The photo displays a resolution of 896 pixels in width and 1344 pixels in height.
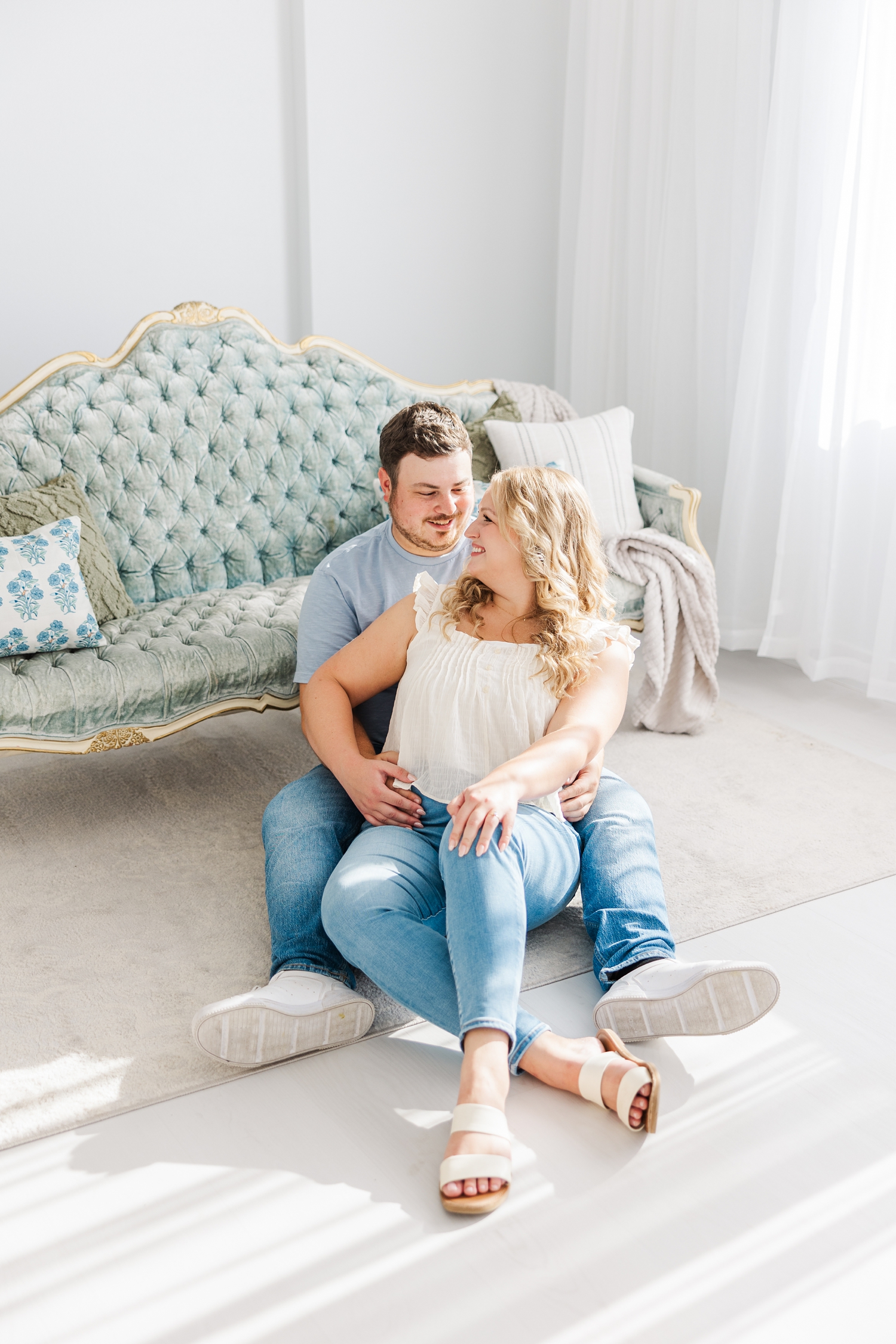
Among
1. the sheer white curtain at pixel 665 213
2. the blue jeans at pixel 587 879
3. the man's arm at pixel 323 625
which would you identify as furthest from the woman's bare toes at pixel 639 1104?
the sheer white curtain at pixel 665 213

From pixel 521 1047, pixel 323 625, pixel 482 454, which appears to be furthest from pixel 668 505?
pixel 521 1047

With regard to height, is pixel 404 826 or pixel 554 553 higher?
pixel 554 553

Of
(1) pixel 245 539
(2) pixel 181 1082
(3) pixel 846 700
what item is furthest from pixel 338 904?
(3) pixel 846 700

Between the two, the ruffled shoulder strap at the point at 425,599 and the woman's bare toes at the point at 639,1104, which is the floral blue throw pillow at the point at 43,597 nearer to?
the ruffled shoulder strap at the point at 425,599

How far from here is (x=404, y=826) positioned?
1.83 meters

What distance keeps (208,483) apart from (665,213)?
1.88 m

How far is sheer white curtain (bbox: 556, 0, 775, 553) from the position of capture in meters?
3.43

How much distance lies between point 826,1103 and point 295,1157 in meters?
0.74

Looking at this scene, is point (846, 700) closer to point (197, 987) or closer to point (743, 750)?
point (743, 750)

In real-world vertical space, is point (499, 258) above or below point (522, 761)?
above

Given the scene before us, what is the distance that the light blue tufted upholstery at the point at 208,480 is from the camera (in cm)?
244

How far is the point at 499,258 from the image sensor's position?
4.27m

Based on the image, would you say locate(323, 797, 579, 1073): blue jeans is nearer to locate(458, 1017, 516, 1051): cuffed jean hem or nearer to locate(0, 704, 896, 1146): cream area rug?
locate(458, 1017, 516, 1051): cuffed jean hem

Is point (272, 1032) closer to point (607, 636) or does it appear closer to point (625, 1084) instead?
point (625, 1084)
